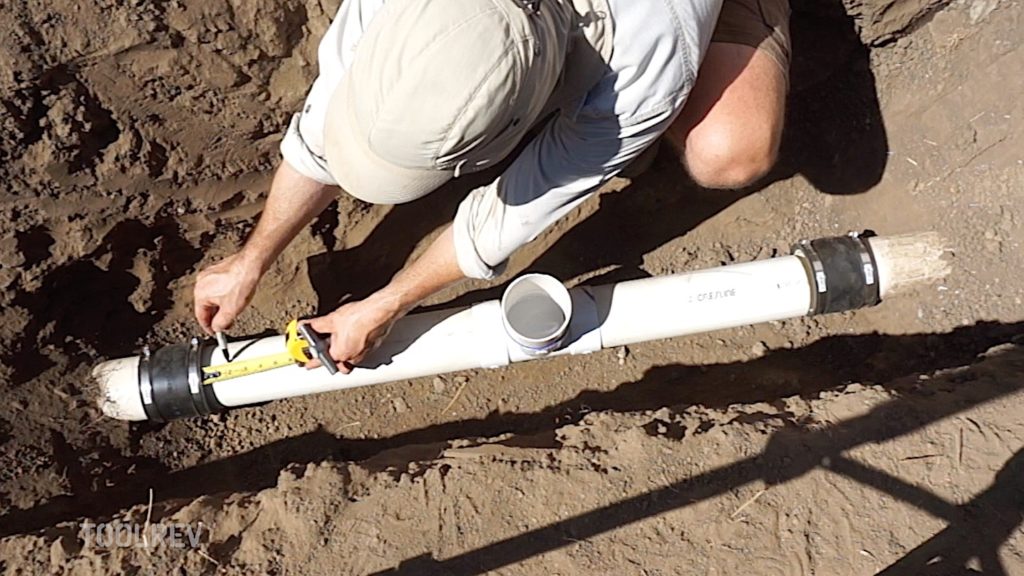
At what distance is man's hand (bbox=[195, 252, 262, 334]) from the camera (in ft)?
6.78

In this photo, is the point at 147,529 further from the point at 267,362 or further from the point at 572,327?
the point at 572,327

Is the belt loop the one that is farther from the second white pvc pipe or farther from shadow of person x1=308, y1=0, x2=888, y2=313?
shadow of person x1=308, y1=0, x2=888, y2=313

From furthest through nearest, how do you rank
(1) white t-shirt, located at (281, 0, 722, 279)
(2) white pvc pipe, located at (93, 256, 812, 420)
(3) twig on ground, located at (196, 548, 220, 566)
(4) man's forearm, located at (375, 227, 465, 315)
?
1. (2) white pvc pipe, located at (93, 256, 812, 420)
2. (4) man's forearm, located at (375, 227, 465, 315)
3. (3) twig on ground, located at (196, 548, 220, 566)
4. (1) white t-shirt, located at (281, 0, 722, 279)

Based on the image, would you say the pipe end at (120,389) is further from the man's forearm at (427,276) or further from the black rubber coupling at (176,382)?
the man's forearm at (427,276)

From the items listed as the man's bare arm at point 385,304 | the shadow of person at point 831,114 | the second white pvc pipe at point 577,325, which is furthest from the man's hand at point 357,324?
the shadow of person at point 831,114

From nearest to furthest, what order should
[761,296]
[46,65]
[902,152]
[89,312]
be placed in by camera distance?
[46,65] < [761,296] < [89,312] < [902,152]

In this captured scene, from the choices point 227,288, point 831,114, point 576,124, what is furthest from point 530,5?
point 831,114

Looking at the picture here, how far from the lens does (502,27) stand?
1.23 metres

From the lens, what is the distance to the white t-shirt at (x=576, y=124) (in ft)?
5.33

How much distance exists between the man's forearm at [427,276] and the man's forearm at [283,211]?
1.04 feet

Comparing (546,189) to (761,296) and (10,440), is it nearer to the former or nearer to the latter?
(761,296)

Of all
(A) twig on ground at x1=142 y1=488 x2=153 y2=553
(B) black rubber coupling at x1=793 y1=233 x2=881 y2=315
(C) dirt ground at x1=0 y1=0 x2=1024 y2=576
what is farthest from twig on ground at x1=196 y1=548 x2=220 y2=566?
(B) black rubber coupling at x1=793 y1=233 x2=881 y2=315

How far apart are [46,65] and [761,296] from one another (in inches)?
80.5

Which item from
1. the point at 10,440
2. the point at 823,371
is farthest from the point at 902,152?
the point at 10,440
